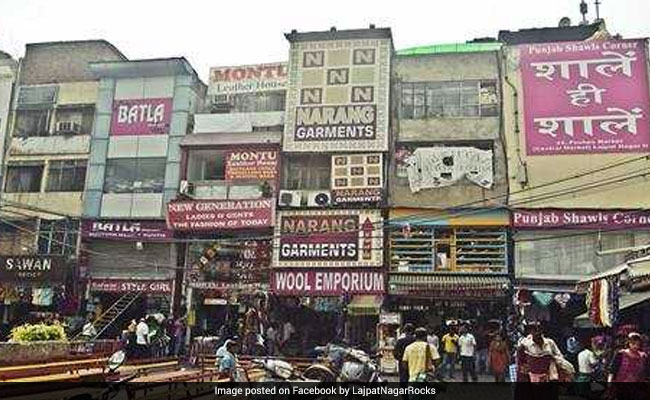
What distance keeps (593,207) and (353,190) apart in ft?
28.1

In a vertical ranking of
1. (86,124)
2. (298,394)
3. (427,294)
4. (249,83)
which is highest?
(249,83)

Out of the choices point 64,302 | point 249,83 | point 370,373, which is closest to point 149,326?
point 64,302

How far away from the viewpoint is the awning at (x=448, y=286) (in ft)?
75.1

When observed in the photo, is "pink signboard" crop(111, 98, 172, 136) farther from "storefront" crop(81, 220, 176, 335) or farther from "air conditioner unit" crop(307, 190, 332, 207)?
"air conditioner unit" crop(307, 190, 332, 207)

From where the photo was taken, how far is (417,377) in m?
11.2

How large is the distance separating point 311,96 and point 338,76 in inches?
52.7

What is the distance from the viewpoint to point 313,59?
26.8 metres

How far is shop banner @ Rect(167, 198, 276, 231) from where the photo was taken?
81.3ft

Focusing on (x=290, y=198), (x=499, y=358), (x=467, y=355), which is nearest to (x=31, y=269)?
(x=290, y=198)

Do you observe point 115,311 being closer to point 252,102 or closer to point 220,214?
point 220,214

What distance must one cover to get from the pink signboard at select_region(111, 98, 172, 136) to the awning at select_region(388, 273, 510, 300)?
11.4 m

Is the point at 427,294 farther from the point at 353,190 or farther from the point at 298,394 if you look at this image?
the point at 298,394

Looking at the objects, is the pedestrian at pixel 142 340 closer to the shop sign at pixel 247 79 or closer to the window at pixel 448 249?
the window at pixel 448 249

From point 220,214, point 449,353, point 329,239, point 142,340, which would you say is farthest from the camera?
point 220,214
